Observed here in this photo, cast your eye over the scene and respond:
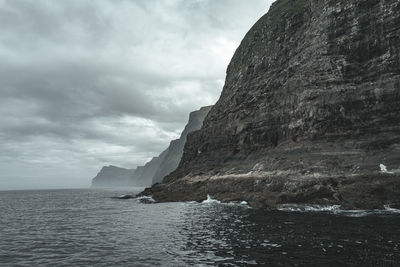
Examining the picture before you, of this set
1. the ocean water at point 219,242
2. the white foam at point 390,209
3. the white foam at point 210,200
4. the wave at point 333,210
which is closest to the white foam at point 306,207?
the wave at point 333,210

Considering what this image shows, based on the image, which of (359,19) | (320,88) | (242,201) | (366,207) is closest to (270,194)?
(242,201)

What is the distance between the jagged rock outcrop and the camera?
1930 inches

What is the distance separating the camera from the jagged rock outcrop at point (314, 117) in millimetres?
49031

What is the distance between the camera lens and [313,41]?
6988 centimetres

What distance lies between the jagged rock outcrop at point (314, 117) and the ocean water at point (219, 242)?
1113 centimetres

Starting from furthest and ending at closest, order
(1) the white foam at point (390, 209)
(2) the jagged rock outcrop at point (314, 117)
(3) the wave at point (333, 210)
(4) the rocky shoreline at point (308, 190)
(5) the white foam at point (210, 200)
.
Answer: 1. (5) the white foam at point (210, 200)
2. (2) the jagged rock outcrop at point (314, 117)
3. (4) the rocky shoreline at point (308, 190)
4. (1) the white foam at point (390, 209)
5. (3) the wave at point (333, 210)

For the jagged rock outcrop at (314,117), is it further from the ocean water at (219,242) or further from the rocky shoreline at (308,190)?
the ocean water at (219,242)

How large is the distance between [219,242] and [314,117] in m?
Answer: 42.7

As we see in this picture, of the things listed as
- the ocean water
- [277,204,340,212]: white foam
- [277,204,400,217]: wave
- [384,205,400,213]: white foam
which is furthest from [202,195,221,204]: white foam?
[384,205,400,213]: white foam

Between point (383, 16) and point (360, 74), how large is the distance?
11.5m

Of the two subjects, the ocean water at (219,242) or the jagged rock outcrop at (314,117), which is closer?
the ocean water at (219,242)

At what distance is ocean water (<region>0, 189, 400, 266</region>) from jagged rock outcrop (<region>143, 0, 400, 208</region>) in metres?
11.1

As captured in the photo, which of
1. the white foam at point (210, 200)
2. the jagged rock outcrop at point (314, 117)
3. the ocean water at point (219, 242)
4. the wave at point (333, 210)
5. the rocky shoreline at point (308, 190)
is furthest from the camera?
the white foam at point (210, 200)

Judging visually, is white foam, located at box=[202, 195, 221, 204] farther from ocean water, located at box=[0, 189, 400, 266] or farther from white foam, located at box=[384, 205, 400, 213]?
white foam, located at box=[384, 205, 400, 213]
